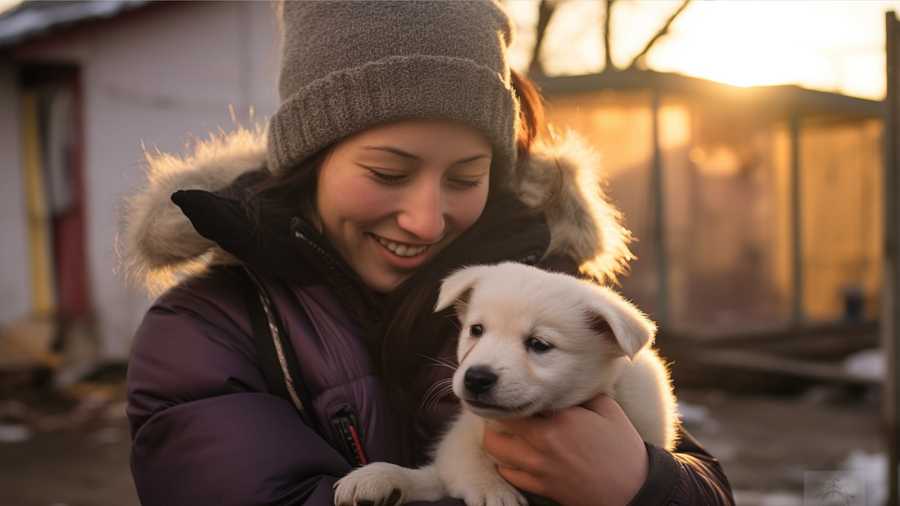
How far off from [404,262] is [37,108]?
9648 millimetres

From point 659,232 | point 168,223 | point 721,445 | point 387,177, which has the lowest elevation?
point 721,445

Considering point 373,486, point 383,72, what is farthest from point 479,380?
point 383,72

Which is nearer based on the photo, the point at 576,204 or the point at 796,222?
the point at 576,204

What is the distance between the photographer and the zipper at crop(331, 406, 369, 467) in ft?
6.93

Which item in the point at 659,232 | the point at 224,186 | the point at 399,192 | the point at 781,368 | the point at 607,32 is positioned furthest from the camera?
the point at 607,32

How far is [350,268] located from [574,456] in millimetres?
771

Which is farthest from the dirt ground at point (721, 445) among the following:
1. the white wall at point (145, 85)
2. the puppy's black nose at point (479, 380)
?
the puppy's black nose at point (479, 380)

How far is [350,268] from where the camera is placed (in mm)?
2350

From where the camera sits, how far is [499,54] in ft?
8.16

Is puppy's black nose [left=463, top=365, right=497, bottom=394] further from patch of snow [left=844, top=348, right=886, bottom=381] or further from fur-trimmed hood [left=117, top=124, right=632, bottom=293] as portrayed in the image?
patch of snow [left=844, top=348, right=886, bottom=381]

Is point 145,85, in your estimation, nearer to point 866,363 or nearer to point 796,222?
point 796,222

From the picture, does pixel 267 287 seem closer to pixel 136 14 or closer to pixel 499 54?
pixel 499 54

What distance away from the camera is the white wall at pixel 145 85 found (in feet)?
33.8

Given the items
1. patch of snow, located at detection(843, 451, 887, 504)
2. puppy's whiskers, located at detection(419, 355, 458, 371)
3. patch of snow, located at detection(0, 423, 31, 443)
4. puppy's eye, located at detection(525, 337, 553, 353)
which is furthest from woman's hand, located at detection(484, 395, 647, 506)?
patch of snow, located at detection(0, 423, 31, 443)
